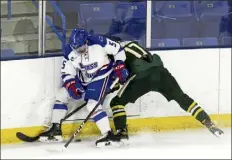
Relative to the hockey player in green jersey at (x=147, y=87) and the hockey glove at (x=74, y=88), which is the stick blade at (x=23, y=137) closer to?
the hockey glove at (x=74, y=88)

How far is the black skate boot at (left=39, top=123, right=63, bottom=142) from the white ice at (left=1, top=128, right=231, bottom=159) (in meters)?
0.04

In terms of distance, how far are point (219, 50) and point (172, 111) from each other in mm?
578

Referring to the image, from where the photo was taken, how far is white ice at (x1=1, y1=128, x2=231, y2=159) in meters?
5.08

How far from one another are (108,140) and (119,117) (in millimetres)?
208

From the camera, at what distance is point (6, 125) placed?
5246mm

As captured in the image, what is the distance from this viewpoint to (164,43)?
5656 mm

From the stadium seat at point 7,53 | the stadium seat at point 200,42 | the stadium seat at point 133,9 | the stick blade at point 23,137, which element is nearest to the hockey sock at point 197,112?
the stadium seat at point 200,42

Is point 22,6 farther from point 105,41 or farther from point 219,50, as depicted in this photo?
point 219,50

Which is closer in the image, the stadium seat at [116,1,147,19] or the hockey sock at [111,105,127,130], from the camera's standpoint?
the hockey sock at [111,105,127,130]

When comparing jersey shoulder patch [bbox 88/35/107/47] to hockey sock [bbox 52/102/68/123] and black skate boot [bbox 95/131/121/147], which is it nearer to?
hockey sock [bbox 52/102/68/123]

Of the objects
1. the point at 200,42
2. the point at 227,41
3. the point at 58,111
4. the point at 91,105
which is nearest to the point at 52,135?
the point at 58,111

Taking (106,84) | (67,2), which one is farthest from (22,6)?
(106,84)

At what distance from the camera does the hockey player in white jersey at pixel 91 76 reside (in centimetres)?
521

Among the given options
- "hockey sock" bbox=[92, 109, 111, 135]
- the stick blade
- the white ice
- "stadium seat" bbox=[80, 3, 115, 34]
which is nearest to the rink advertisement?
the stick blade
